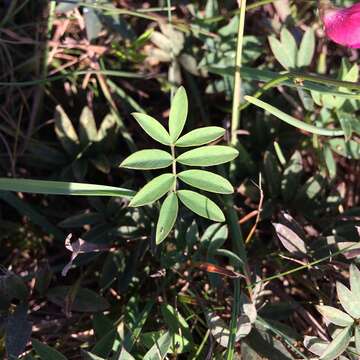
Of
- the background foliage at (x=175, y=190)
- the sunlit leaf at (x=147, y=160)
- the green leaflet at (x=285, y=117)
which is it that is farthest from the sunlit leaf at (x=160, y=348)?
the green leaflet at (x=285, y=117)

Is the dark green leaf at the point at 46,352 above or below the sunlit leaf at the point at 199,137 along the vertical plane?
below

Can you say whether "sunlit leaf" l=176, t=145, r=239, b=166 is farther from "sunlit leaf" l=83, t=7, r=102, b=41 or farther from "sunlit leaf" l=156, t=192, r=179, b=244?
"sunlit leaf" l=83, t=7, r=102, b=41

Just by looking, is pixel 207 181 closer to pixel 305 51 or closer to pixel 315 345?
pixel 315 345

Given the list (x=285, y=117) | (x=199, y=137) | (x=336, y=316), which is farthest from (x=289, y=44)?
(x=336, y=316)

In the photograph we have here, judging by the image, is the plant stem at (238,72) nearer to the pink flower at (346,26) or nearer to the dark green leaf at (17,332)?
the pink flower at (346,26)

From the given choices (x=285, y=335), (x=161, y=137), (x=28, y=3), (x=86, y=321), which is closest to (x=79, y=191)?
(x=161, y=137)

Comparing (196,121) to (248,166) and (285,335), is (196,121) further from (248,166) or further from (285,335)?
(285,335)

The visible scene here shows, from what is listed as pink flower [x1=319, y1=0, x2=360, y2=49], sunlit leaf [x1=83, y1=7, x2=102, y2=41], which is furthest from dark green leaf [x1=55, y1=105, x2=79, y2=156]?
pink flower [x1=319, y1=0, x2=360, y2=49]
